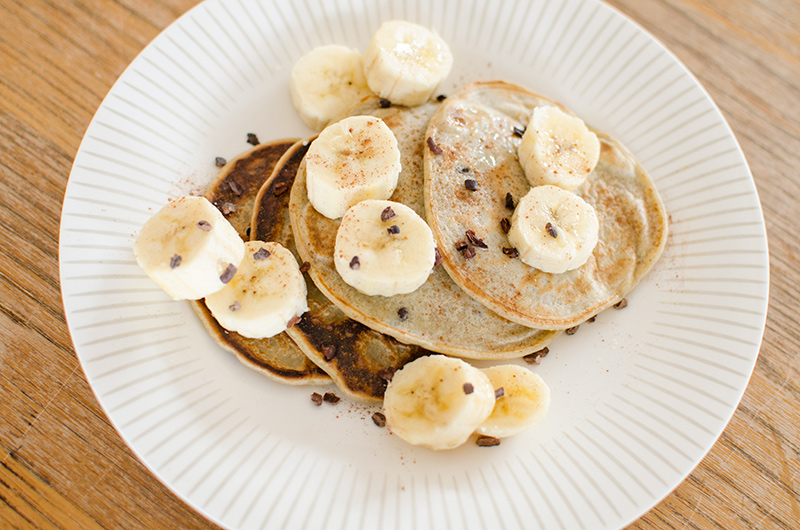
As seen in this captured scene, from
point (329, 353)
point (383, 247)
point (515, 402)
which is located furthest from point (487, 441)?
point (383, 247)

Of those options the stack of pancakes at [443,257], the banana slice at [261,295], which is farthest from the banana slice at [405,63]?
the banana slice at [261,295]

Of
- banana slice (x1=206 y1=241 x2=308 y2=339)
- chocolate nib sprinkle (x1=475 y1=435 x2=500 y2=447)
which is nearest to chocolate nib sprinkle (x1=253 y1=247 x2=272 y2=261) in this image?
banana slice (x1=206 y1=241 x2=308 y2=339)

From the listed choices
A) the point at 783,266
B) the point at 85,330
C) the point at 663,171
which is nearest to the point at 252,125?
the point at 85,330

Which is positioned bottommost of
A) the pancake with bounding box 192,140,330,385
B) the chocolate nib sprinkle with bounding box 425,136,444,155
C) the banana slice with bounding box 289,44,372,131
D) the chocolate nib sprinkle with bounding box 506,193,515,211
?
the pancake with bounding box 192,140,330,385

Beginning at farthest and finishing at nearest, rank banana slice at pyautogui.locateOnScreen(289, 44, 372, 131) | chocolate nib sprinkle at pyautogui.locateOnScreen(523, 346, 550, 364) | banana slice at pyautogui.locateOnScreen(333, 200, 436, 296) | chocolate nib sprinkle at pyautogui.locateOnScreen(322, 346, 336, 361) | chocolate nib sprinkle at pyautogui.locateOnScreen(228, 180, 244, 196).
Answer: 1. banana slice at pyautogui.locateOnScreen(289, 44, 372, 131)
2. chocolate nib sprinkle at pyautogui.locateOnScreen(228, 180, 244, 196)
3. chocolate nib sprinkle at pyautogui.locateOnScreen(523, 346, 550, 364)
4. chocolate nib sprinkle at pyautogui.locateOnScreen(322, 346, 336, 361)
5. banana slice at pyautogui.locateOnScreen(333, 200, 436, 296)

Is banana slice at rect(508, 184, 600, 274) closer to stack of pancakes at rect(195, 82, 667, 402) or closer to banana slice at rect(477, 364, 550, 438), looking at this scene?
stack of pancakes at rect(195, 82, 667, 402)

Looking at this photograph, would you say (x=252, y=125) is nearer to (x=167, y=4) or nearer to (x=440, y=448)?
(x=167, y=4)

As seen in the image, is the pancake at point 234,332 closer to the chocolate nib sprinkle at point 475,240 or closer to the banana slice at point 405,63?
the banana slice at point 405,63
